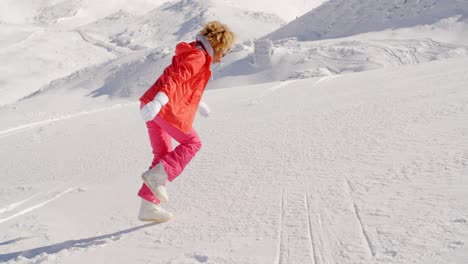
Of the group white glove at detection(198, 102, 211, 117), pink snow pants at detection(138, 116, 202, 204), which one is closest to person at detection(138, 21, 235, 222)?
pink snow pants at detection(138, 116, 202, 204)

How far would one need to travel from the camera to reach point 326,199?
2.62 metres

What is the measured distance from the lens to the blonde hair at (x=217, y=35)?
274cm

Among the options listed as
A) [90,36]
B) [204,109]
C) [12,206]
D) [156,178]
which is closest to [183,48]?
[204,109]

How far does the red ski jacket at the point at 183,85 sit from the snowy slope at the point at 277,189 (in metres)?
0.54

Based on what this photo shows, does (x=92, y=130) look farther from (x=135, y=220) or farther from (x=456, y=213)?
(x=456, y=213)

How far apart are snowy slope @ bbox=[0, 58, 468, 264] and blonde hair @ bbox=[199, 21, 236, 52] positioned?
0.86 m

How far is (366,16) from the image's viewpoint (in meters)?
27.8

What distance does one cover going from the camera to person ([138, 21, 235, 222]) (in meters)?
2.57

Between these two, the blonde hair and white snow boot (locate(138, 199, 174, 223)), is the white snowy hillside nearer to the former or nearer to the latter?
the blonde hair

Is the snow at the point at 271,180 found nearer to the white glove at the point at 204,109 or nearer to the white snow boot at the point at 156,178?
the white snow boot at the point at 156,178

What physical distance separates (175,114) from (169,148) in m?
0.26

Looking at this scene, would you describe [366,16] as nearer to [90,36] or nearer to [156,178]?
[156,178]

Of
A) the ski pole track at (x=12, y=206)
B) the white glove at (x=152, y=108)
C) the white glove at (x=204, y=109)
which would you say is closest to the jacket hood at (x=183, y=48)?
the white glove at (x=152, y=108)

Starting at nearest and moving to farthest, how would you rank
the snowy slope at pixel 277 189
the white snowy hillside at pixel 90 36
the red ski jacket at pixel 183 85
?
the snowy slope at pixel 277 189
the red ski jacket at pixel 183 85
the white snowy hillside at pixel 90 36
